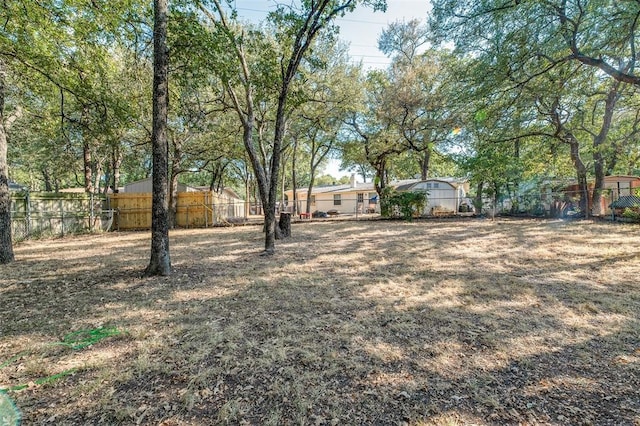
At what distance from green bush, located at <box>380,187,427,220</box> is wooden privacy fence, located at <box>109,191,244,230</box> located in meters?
8.35

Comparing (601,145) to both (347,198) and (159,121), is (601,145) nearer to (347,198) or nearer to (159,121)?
(159,121)

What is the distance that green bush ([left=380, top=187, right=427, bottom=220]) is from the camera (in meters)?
15.2

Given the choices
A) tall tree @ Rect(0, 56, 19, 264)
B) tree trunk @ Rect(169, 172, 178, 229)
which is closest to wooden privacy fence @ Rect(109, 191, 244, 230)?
tree trunk @ Rect(169, 172, 178, 229)

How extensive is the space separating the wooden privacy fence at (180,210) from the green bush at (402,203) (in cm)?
835

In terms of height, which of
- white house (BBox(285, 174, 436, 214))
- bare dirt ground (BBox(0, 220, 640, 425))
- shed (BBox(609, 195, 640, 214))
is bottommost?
bare dirt ground (BBox(0, 220, 640, 425))

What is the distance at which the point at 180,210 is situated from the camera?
15.5 metres

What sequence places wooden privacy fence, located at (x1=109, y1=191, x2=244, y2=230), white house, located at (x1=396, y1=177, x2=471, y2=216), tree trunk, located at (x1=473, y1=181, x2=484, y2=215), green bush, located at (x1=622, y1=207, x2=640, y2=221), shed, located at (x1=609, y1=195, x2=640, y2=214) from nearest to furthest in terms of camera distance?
green bush, located at (x1=622, y1=207, x2=640, y2=221) → shed, located at (x1=609, y1=195, x2=640, y2=214) → wooden privacy fence, located at (x1=109, y1=191, x2=244, y2=230) → tree trunk, located at (x1=473, y1=181, x2=484, y2=215) → white house, located at (x1=396, y1=177, x2=471, y2=216)

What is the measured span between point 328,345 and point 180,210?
49.5 ft

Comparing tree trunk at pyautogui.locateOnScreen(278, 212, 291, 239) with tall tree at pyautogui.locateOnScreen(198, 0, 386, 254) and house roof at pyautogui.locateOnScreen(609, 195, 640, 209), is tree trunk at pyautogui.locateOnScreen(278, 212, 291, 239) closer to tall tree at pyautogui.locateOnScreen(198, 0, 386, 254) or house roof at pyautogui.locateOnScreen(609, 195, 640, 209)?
tall tree at pyautogui.locateOnScreen(198, 0, 386, 254)

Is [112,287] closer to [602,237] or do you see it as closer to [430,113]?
[602,237]

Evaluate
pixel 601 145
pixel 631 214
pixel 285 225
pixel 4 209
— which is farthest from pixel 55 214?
pixel 601 145

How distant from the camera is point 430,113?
1348 cm

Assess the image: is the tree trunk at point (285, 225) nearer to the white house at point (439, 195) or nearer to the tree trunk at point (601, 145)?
the white house at point (439, 195)

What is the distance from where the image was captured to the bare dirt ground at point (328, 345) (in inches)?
72.1
